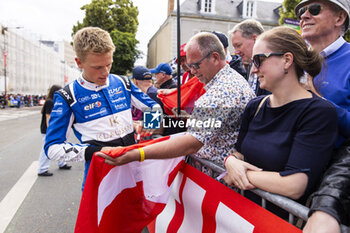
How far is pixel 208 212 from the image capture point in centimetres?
177

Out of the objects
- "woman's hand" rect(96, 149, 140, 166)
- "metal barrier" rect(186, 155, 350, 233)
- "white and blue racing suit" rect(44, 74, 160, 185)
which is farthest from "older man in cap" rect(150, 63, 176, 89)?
"metal barrier" rect(186, 155, 350, 233)

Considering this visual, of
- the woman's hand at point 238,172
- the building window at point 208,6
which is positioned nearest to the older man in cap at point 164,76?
the woman's hand at point 238,172

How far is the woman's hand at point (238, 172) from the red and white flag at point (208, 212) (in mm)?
89

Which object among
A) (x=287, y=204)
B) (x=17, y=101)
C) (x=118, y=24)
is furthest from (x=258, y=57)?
(x=118, y=24)

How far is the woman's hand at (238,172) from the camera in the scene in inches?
57.2

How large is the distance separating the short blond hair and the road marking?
2.65 meters

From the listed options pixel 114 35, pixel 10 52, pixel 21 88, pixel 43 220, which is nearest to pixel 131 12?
pixel 114 35

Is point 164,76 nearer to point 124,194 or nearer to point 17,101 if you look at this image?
point 124,194

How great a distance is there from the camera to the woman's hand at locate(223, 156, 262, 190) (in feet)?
4.77

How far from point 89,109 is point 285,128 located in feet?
4.85

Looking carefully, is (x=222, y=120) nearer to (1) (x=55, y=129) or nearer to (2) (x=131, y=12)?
(1) (x=55, y=129)

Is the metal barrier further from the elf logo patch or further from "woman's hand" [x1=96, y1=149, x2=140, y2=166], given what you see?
the elf logo patch

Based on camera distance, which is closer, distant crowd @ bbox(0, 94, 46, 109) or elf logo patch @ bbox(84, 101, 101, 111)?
elf logo patch @ bbox(84, 101, 101, 111)

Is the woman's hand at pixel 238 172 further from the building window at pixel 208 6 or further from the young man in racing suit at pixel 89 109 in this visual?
the building window at pixel 208 6
